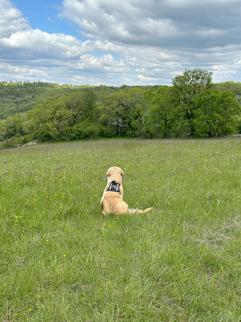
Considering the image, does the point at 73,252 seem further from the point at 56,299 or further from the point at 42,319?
the point at 42,319

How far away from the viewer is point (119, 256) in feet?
18.0

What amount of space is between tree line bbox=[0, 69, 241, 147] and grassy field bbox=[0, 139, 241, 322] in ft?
160

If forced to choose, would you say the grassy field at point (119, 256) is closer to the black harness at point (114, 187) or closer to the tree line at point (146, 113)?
the black harness at point (114, 187)

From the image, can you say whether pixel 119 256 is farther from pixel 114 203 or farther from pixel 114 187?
pixel 114 187

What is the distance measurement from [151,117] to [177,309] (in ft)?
196

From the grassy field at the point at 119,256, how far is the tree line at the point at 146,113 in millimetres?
48657

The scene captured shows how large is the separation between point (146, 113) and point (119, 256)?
6413 cm

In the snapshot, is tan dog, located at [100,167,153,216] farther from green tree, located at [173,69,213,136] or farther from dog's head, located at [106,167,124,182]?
green tree, located at [173,69,213,136]

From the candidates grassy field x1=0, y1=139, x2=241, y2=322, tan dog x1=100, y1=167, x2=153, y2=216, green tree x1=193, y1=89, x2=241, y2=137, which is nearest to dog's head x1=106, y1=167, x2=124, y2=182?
tan dog x1=100, y1=167, x2=153, y2=216

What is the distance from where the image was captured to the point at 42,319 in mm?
3867

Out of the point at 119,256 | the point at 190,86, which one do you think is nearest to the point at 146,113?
the point at 190,86

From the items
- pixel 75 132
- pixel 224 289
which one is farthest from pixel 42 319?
pixel 75 132

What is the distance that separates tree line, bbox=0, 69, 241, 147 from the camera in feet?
185

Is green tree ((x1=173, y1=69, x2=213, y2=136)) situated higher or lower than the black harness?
higher
